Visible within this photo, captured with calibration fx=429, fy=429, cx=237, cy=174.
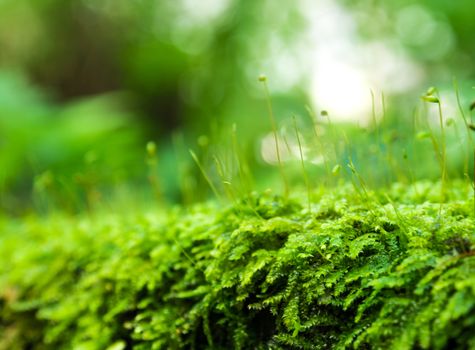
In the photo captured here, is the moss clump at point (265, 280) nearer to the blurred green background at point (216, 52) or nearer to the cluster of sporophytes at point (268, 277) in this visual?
the cluster of sporophytes at point (268, 277)

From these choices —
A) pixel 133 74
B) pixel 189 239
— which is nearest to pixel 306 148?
pixel 189 239

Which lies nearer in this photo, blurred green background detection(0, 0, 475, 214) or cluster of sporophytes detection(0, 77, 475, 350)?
cluster of sporophytes detection(0, 77, 475, 350)

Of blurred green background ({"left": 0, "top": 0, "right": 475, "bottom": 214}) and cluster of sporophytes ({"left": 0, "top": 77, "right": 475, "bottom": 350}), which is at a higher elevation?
blurred green background ({"left": 0, "top": 0, "right": 475, "bottom": 214})

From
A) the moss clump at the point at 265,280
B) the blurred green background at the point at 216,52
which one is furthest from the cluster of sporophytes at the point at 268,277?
the blurred green background at the point at 216,52

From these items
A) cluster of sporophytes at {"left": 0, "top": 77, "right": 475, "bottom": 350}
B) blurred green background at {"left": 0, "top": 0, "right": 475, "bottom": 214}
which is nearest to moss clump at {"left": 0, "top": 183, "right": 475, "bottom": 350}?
cluster of sporophytes at {"left": 0, "top": 77, "right": 475, "bottom": 350}

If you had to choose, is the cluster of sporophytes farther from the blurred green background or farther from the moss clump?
the blurred green background

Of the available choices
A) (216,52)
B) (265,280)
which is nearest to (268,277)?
(265,280)
